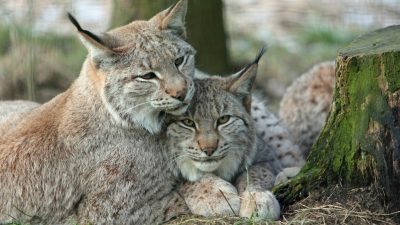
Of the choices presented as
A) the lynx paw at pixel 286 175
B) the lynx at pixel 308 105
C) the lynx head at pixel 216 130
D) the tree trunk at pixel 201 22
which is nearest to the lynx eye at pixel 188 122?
the lynx head at pixel 216 130

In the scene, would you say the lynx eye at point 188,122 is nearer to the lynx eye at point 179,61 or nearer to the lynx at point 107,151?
the lynx at point 107,151

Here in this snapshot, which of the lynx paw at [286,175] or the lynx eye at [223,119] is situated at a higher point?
the lynx eye at [223,119]

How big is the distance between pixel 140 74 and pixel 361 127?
1.36 meters

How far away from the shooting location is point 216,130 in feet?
17.8

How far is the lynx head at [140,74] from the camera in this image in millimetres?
5160

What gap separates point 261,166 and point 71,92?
53.9 inches

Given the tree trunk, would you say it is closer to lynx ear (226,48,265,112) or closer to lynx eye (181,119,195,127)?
lynx ear (226,48,265,112)

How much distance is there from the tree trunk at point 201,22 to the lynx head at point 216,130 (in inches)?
81.6

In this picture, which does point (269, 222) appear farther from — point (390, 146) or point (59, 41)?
point (59, 41)

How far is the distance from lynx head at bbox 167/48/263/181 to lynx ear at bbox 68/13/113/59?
2.00 ft

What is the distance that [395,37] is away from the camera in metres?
5.19

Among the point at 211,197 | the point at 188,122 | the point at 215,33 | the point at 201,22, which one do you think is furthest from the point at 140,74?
the point at 215,33

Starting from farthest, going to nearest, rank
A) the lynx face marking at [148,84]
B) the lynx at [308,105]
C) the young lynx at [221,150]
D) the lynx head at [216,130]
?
the lynx at [308,105] < the lynx head at [216,130] < the young lynx at [221,150] < the lynx face marking at [148,84]

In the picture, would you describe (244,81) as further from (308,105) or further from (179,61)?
(308,105)
